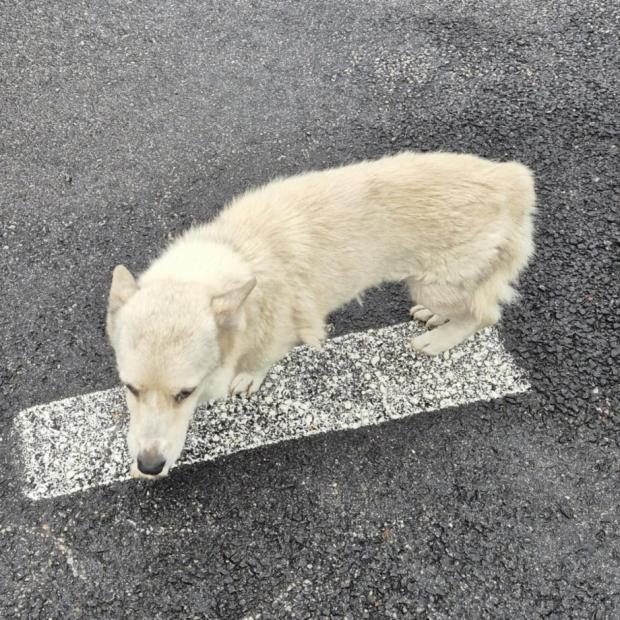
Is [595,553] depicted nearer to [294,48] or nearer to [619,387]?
[619,387]

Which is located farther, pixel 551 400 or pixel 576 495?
pixel 551 400

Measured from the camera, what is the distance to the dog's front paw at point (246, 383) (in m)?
3.51

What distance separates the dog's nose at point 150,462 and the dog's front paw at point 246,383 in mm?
959

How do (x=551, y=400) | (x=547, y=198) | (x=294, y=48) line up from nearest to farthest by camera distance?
(x=551, y=400) → (x=547, y=198) → (x=294, y=48)

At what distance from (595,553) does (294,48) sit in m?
4.83

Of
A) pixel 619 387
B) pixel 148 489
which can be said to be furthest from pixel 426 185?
A: pixel 148 489

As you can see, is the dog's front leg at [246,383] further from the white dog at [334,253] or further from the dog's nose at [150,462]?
the dog's nose at [150,462]

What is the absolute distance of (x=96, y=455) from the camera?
3311 millimetres

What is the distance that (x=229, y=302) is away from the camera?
2.52m

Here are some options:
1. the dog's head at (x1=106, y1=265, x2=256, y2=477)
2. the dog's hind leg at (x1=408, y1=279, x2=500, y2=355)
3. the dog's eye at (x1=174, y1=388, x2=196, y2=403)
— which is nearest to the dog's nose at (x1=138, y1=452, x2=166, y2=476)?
the dog's head at (x1=106, y1=265, x2=256, y2=477)

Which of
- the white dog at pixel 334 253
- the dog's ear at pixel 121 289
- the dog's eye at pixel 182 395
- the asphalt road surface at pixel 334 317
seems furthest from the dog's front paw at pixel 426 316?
the dog's ear at pixel 121 289

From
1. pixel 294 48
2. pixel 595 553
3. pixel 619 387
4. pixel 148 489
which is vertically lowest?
pixel 595 553

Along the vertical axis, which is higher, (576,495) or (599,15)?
(599,15)

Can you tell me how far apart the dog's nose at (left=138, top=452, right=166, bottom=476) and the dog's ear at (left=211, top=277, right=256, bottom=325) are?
729 mm
